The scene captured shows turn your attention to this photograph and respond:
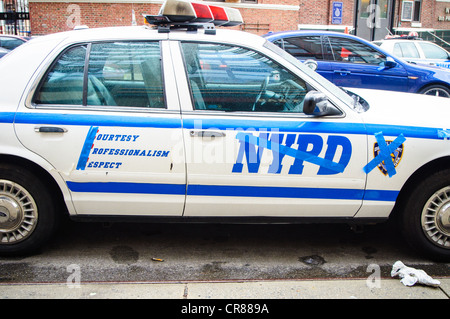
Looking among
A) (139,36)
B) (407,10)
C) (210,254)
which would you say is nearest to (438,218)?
(210,254)

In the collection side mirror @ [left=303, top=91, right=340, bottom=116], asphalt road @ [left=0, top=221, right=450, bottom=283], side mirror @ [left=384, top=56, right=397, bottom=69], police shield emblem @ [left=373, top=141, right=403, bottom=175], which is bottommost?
asphalt road @ [left=0, top=221, right=450, bottom=283]

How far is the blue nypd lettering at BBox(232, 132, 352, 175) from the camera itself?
3410 millimetres

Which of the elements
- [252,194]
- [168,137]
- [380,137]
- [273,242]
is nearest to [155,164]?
[168,137]

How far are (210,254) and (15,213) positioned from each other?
1.50 m

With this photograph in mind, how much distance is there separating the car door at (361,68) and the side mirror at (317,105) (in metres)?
5.14

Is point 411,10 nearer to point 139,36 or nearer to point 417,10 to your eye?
point 417,10

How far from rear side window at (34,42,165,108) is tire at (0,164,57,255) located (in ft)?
1.91

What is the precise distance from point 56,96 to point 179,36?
3.35 feet

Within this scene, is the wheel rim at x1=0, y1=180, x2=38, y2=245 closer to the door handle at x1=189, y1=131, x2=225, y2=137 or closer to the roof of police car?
the roof of police car

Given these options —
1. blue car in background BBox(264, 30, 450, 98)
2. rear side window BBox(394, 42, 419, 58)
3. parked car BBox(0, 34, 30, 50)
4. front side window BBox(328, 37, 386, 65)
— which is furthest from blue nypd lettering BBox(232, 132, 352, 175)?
parked car BBox(0, 34, 30, 50)

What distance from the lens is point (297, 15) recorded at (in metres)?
19.2

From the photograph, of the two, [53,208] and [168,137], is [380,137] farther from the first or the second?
[53,208]

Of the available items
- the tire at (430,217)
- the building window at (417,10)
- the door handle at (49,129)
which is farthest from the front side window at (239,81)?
the building window at (417,10)

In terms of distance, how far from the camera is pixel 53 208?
358 cm
